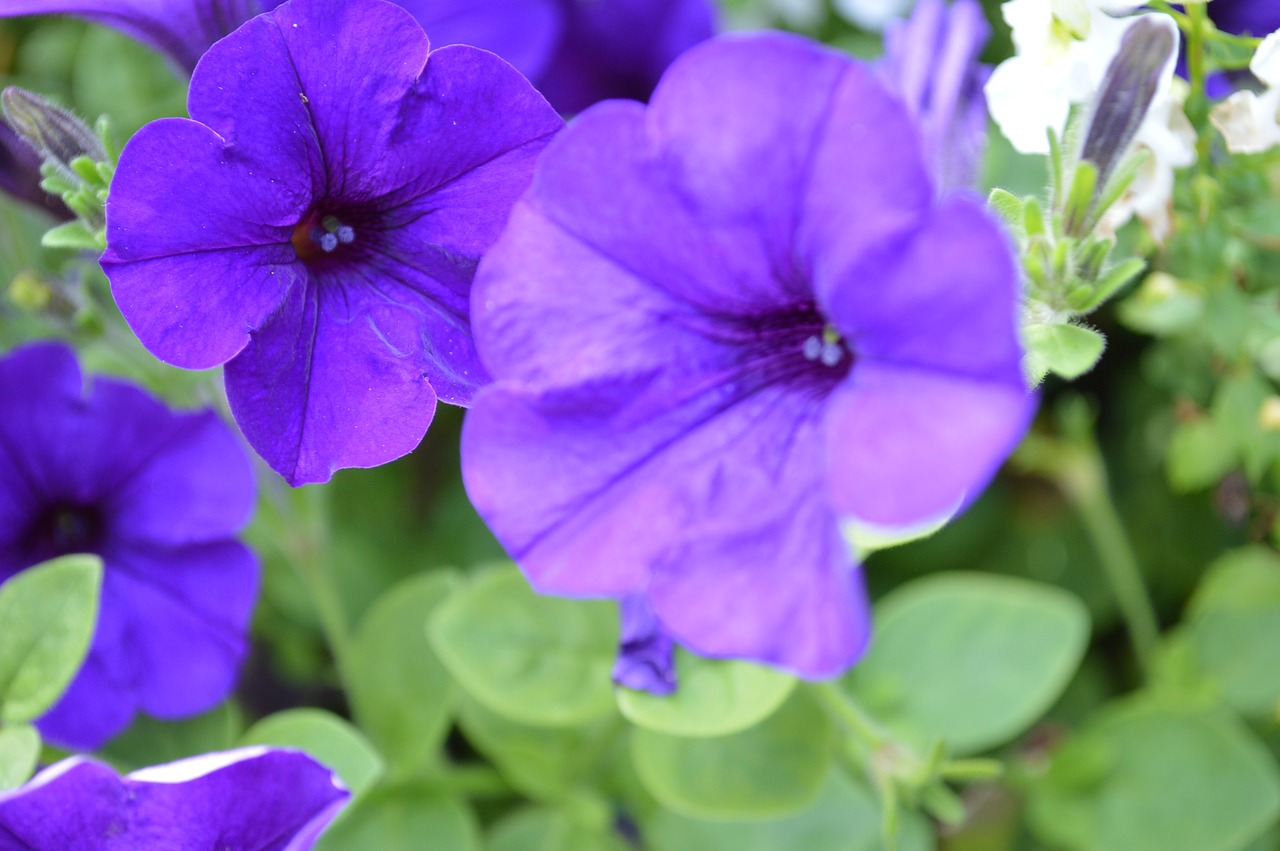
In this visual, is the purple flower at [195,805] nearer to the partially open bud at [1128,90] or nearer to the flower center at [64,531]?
the flower center at [64,531]

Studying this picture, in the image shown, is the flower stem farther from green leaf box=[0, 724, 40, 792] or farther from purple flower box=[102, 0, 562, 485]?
green leaf box=[0, 724, 40, 792]

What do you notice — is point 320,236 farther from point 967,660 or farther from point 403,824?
point 967,660

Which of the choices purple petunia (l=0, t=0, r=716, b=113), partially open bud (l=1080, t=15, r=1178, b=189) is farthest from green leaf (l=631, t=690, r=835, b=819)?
purple petunia (l=0, t=0, r=716, b=113)

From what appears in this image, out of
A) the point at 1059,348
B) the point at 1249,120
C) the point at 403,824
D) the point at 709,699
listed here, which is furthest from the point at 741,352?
the point at 403,824

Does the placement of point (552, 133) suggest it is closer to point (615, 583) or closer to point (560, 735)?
Result: point (615, 583)

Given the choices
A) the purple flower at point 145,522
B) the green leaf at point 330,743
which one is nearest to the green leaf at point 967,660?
the green leaf at point 330,743

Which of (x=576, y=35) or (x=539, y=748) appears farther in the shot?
(x=576, y=35)

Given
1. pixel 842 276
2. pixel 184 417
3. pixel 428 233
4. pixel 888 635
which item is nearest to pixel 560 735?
pixel 888 635
